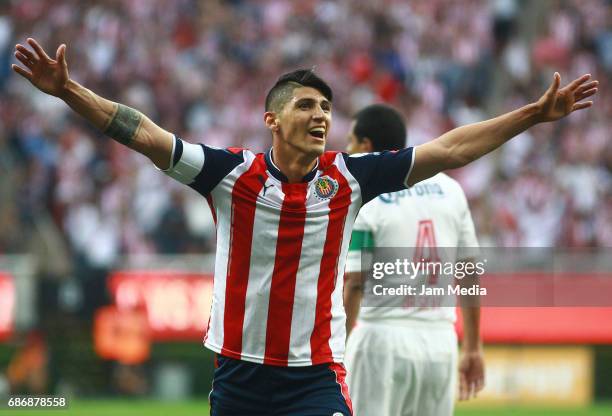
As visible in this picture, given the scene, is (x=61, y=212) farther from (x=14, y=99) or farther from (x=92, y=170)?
(x=14, y=99)

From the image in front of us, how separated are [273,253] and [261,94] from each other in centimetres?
1305

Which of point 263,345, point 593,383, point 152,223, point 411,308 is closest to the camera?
point 263,345

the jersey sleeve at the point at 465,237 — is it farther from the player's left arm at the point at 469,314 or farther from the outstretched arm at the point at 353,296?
the outstretched arm at the point at 353,296

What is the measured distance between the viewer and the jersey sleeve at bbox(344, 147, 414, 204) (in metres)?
5.76

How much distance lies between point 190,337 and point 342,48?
6674mm

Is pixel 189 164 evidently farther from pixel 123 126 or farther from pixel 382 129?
pixel 382 129

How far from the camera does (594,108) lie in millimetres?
17656

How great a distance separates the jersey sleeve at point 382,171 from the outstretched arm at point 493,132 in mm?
55

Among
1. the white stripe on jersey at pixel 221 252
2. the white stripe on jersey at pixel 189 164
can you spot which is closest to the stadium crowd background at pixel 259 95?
the white stripe on jersey at pixel 221 252

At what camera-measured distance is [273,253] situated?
5645 mm

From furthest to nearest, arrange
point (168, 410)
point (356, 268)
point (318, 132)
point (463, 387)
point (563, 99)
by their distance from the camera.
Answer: point (168, 410) < point (463, 387) < point (356, 268) < point (318, 132) < point (563, 99)

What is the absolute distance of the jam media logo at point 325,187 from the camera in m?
5.76

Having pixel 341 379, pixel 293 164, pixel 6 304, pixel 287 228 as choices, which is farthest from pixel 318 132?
pixel 6 304

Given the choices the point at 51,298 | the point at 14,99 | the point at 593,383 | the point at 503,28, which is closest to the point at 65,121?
the point at 14,99
